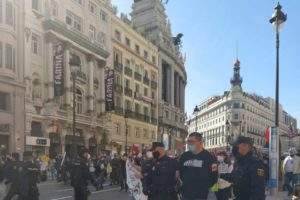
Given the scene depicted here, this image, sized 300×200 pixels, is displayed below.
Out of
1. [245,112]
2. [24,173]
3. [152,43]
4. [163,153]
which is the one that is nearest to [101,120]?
[152,43]

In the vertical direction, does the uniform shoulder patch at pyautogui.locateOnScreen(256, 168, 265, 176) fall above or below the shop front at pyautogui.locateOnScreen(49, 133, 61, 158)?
above

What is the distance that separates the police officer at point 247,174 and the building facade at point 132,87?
4884 cm

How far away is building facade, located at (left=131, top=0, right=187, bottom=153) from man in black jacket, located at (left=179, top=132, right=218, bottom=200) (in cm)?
6548

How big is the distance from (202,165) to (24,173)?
5830 millimetres

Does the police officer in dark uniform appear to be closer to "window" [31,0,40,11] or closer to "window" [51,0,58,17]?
"window" [31,0,40,11]

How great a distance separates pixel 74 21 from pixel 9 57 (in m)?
12.2

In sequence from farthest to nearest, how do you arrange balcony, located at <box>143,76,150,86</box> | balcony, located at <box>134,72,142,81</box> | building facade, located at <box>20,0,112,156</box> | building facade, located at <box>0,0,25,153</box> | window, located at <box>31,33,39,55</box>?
1. balcony, located at <box>143,76,150,86</box>
2. balcony, located at <box>134,72,142,81</box>
3. window, located at <box>31,33,39,55</box>
4. building facade, located at <box>20,0,112,156</box>
5. building facade, located at <box>0,0,25,153</box>

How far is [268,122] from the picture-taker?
179m

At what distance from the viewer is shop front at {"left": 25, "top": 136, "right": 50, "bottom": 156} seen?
40347mm

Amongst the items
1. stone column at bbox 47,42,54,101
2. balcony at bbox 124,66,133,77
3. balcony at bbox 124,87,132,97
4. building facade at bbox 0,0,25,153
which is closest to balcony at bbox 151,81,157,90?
balcony at bbox 124,66,133,77

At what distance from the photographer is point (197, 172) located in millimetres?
8023

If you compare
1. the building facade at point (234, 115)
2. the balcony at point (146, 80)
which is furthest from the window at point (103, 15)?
the building facade at point (234, 115)

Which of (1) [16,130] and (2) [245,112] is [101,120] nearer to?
(1) [16,130]

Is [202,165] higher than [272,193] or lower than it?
higher
